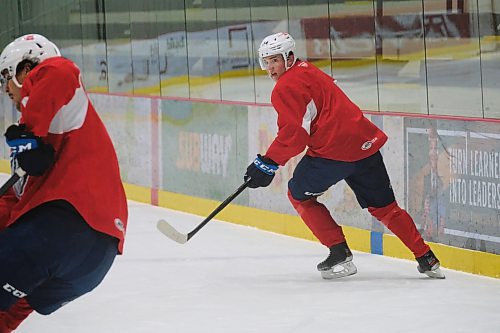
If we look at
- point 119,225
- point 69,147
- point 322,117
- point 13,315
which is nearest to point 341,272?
point 322,117

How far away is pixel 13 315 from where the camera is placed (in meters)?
3.88

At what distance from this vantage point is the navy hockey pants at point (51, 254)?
11.4ft

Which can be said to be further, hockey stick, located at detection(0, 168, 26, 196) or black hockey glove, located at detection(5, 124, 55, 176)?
hockey stick, located at detection(0, 168, 26, 196)

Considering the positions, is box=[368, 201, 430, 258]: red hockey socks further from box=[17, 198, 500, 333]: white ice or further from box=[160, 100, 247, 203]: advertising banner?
box=[160, 100, 247, 203]: advertising banner

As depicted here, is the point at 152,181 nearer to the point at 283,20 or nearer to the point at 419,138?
the point at 283,20

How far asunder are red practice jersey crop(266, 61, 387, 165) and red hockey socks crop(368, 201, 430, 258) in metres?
0.31

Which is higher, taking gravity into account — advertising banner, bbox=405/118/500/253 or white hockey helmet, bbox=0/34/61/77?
white hockey helmet, bbox=0/34/61/77

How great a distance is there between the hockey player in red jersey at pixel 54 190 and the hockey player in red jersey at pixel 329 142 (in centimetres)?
220

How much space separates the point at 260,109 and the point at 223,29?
42.6 inches

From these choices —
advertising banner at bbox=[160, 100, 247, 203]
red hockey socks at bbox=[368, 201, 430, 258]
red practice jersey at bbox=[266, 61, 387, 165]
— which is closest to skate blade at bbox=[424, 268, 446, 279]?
red hockey socks at bbox=[368, 201, 430, 258]

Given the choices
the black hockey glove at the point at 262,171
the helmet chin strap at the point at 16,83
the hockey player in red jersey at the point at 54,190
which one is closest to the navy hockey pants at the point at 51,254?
the hockey player in red jersey at the point at 54,190

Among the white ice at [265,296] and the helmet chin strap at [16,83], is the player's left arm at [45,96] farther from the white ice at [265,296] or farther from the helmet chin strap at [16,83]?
the white ice at [265,296]

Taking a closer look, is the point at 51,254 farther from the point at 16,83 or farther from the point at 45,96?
the point at 16,83

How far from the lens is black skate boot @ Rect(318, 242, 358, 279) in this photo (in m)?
6.14
